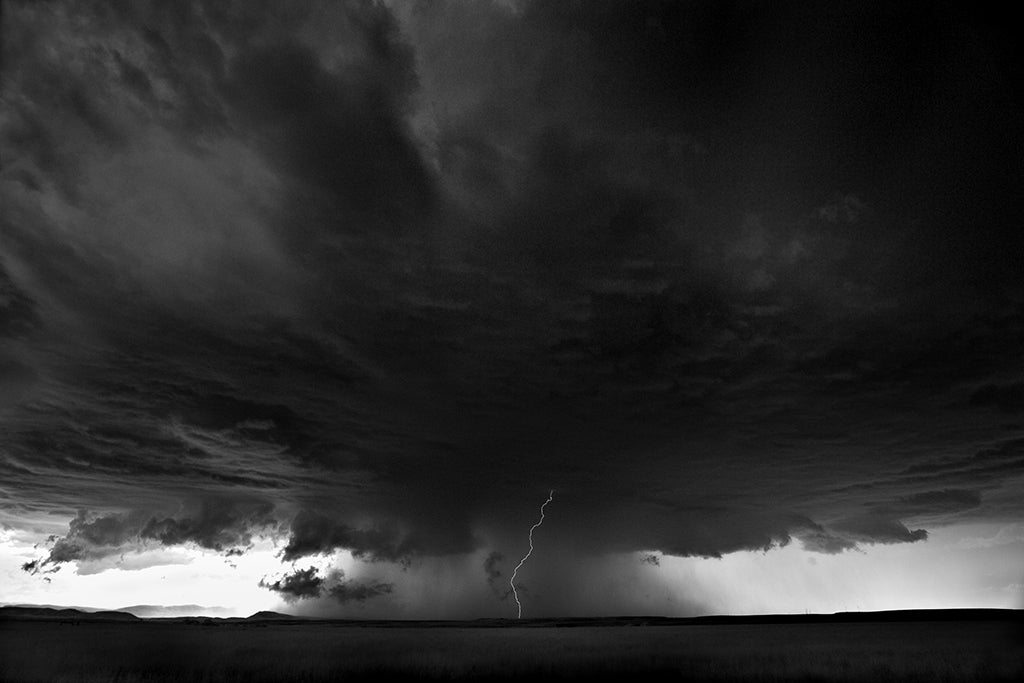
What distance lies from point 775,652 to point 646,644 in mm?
36445

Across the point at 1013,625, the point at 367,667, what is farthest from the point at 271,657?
the point at 1013,625

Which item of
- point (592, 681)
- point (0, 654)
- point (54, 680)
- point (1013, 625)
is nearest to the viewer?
point (54, 680)

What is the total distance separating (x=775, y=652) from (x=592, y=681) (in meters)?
55.3

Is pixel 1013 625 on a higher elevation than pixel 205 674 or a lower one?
higher

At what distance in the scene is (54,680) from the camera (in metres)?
107

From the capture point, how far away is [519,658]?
14962 cm

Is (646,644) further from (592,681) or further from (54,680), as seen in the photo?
(54,680)

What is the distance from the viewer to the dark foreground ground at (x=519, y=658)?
4835 inches

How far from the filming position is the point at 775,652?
14288 centimetres

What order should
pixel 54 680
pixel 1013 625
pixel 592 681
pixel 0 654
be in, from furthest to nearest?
pixel 1013 625 < pixel 0 654 < pixel 592 681 < pixel 54 680

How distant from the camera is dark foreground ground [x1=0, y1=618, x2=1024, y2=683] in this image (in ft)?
403

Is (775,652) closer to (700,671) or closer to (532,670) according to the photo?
(700,671)

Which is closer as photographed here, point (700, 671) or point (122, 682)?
point (122, 682)

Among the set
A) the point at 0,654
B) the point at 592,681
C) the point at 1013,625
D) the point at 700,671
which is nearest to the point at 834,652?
the point at 700,671
